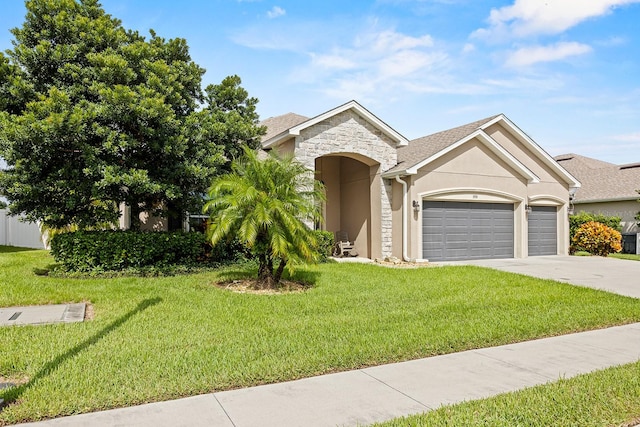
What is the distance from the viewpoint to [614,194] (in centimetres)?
2383

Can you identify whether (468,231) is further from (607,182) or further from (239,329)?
(607,182)

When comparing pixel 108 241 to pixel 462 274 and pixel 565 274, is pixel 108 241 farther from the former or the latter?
pixel 565 274

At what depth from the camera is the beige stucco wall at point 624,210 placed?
74.8 ft

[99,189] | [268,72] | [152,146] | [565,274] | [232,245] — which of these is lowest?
[565,274]

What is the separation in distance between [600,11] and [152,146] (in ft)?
39.4

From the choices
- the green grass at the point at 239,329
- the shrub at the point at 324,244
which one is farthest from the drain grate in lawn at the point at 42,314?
the shrub at the point at 324,244

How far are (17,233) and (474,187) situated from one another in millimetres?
20630

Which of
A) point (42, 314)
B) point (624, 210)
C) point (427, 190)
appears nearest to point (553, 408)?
point (42, 314)

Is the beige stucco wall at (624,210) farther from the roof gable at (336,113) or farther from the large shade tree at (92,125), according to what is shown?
the large shade tree at (92,125)

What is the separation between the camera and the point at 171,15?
37.4 feet

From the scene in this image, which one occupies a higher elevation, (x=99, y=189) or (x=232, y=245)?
(x=99, y=189)

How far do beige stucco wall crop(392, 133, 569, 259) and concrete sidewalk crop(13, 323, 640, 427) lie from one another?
390 inches

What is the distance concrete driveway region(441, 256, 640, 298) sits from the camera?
10898 millimetres

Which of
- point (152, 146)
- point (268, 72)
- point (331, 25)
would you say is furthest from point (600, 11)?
point (152, 146)
